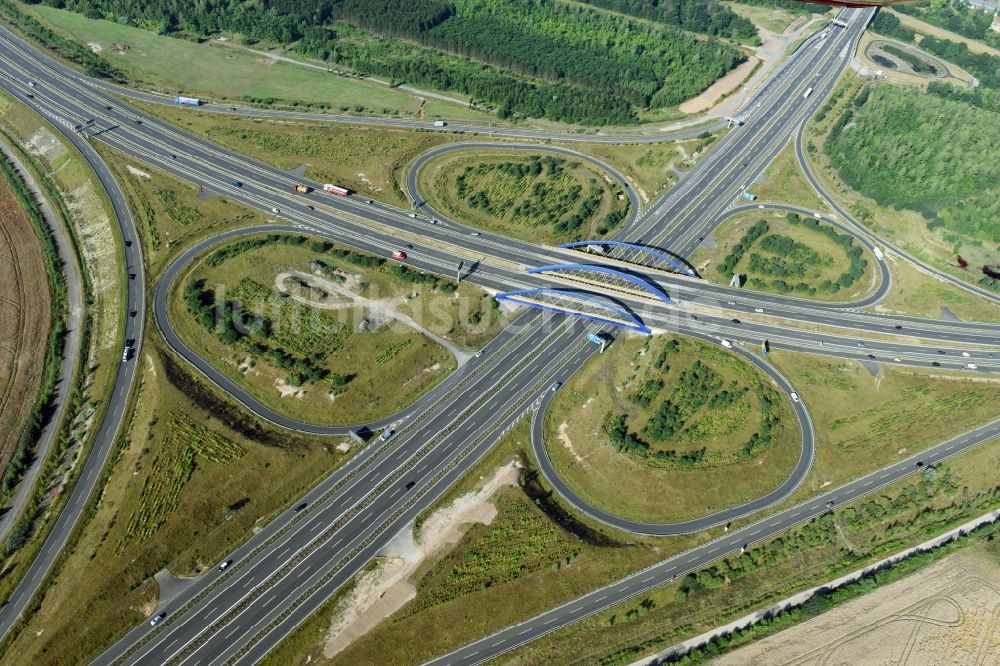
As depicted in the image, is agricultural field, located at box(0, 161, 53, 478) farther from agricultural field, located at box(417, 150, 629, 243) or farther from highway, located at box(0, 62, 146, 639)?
agricultural field, located at box(417, 150, 629, 243)

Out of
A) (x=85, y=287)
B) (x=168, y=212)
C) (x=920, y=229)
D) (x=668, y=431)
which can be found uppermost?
(x=920, y=229)

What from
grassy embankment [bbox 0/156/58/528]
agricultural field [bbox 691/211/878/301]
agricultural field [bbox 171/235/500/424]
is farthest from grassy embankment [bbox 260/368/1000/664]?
grassy embankment [bbox 0/156/58/528]

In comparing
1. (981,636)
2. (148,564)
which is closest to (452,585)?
(148,564)

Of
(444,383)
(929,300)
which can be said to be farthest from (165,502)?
(929,300)

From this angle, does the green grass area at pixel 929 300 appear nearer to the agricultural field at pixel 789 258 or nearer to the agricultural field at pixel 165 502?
the agricultural field at pixel 789 258

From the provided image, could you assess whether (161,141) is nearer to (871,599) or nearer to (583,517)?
(583,517)

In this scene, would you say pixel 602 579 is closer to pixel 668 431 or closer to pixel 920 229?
pixel 668 431
